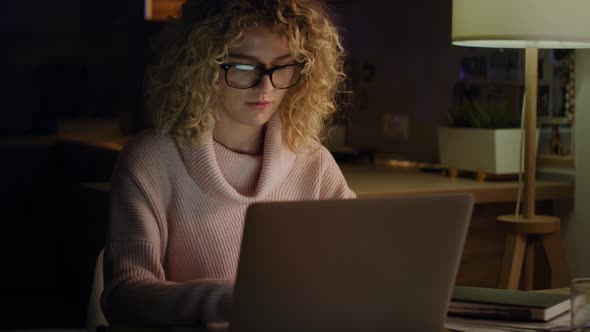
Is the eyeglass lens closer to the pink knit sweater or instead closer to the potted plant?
the pink knit sweater

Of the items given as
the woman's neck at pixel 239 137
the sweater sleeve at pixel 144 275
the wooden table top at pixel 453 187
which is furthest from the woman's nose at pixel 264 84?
the wooden table top at pixel 453 187

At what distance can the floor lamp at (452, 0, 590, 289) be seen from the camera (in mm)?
2385

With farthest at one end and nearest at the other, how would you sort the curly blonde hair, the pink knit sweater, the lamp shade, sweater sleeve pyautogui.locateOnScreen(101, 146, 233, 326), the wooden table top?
the wooden table top
the lamp shade
the curly blonde hair
the pink knit sweater
sweater sleeve pyautogui.locateOnScreen(101, 146, 233, 326)

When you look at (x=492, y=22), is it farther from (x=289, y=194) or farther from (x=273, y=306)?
(x=273, y=306)

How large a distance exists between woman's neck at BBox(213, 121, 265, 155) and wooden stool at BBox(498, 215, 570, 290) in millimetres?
1046

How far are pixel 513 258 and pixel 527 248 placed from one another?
3.8 inches

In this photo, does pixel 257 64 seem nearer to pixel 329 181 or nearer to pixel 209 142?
pixel 209 142

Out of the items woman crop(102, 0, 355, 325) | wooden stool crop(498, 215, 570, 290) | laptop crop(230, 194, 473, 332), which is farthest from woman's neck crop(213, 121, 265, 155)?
wooden stool crop(498, 215, 570, 290)

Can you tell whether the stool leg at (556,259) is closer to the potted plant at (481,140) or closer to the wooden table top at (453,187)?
the wooden table top at (453,187)

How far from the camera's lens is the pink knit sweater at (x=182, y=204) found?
1652 millimetres

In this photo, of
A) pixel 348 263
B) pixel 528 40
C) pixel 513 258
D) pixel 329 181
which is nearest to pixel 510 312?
pixel 348 263

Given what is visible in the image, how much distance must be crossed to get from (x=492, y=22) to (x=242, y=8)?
911 millimetres

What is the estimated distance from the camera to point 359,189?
9.31 feet

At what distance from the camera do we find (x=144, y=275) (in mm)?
1638
